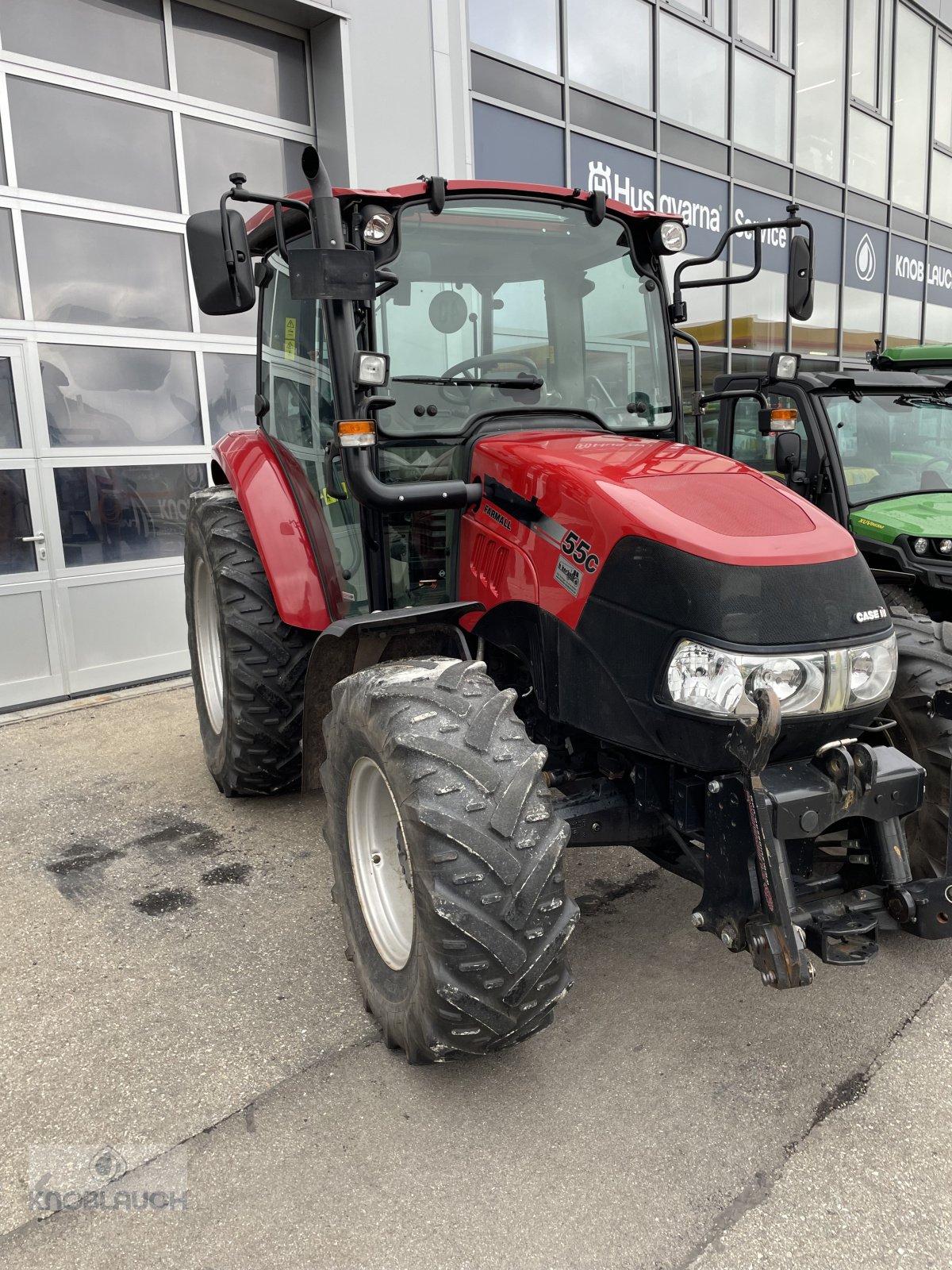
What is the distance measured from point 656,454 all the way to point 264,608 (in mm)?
1573

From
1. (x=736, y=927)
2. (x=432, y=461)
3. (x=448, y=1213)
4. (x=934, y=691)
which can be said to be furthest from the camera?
(x=432, y=461)

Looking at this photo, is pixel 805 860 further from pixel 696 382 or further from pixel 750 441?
pixel 750 441

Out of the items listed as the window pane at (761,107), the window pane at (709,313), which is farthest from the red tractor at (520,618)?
the window pane at (761,107)

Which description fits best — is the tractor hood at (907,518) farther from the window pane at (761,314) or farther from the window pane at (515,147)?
the window pane at (761,314)

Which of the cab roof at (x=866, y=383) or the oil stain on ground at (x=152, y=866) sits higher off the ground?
the cab roof at (x=866, y=383)

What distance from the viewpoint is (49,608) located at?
18.3 ft

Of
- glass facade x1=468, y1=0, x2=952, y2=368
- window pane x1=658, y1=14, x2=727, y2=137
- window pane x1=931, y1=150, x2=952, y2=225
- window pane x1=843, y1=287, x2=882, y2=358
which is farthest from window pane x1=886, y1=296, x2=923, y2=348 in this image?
window pane x1=658, y1=14, x2=727, y2=137

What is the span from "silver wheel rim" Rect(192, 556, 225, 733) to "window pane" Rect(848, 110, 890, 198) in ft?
35.5

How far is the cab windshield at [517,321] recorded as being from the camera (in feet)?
9.12

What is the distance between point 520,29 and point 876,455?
184 inches

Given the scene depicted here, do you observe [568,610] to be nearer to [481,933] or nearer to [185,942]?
[481,933]

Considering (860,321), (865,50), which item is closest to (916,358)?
(860,321)

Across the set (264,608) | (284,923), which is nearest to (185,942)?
(284,923)

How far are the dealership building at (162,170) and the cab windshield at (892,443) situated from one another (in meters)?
3.55
